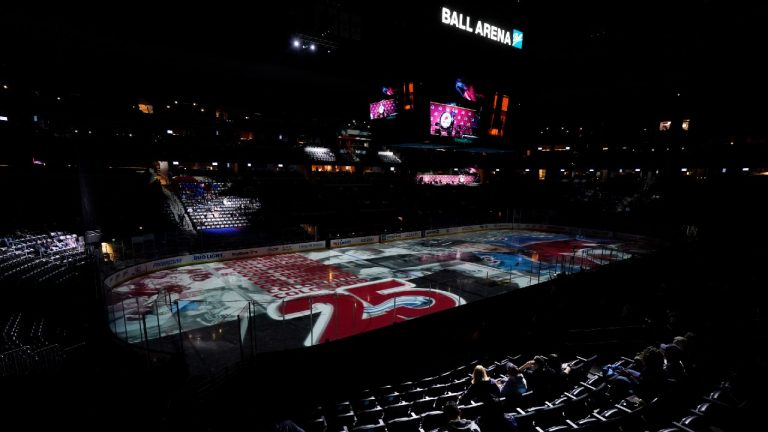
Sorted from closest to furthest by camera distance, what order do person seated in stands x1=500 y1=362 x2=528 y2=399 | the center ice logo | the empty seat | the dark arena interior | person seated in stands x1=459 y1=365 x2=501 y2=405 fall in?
the empty seat → person seated in stands x1=459 y1=365 x2=501 y2=405 → person seated in stands x1=500 y1=362 x2=528 y2=399 → the dark arena interior → the center ice logo

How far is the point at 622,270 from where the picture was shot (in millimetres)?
15711

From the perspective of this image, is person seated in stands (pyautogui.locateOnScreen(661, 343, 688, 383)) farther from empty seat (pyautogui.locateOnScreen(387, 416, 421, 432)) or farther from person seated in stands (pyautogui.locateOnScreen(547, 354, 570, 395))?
empty seat (pyautogui.locateOnScreen(387, 416, 421, 432))

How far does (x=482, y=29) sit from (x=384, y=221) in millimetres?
19612

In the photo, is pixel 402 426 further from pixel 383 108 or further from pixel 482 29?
pixel 482 29

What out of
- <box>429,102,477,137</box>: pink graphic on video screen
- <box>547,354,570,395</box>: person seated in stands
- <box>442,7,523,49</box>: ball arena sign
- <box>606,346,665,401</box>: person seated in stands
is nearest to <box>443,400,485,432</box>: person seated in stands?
<box>547,354,570,395</box>: person seated in stands

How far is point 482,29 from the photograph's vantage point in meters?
17.5

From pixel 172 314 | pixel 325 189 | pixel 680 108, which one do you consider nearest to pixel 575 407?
pixel 172 314

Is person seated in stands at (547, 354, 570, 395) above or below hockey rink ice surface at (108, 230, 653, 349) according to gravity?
above

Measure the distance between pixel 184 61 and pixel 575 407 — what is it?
27071 mm

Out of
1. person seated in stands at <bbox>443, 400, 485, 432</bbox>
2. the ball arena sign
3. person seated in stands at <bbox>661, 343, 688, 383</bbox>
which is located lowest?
person seated in stands at <bbox>661, 343, 688, 383</bbox>

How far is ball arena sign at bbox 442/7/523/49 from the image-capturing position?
15945mm

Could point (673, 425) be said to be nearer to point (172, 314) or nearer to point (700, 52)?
point (172, 314)

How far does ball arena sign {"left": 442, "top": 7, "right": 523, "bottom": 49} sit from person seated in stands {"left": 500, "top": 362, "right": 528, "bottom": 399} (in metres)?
15.0

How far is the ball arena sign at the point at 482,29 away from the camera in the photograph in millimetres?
15945
